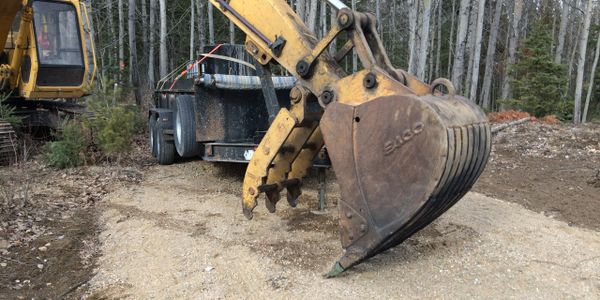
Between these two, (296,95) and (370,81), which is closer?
(370,81)

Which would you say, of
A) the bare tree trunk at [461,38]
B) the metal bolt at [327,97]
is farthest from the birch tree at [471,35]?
the metal bolt at [327,97]

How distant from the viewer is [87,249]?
4664 mm

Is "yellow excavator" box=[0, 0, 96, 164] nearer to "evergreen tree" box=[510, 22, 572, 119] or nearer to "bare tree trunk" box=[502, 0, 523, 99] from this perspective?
"evergreen tree" box=[510, 22, 572, 119]

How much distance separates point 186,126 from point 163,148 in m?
1.29

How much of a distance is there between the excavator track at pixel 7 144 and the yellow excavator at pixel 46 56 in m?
0.84

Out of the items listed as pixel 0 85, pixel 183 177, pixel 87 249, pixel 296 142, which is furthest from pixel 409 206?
pixel 0 85

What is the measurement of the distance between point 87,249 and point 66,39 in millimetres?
6015

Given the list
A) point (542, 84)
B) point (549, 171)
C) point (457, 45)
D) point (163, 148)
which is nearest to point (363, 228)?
point (163, 148)

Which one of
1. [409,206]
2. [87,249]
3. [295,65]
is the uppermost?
[295,65]

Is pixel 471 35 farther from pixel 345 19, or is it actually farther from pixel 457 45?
pixel 345 19

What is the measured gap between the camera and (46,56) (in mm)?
9109

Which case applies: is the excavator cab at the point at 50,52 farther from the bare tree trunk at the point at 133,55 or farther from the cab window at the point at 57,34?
the bare tree trunk at the point at 133,55

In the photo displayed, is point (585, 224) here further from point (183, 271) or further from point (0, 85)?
point (0, 85)

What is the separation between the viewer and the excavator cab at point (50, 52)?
8.88 metres
